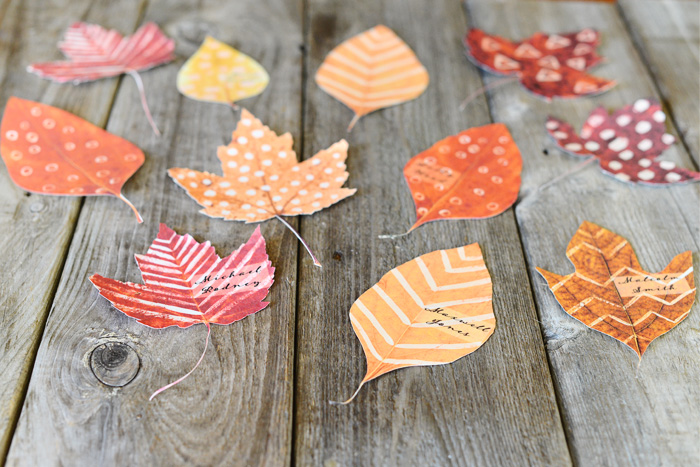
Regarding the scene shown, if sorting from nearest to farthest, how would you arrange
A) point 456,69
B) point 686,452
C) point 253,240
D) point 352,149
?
1. point 686,452
2. point 253,240
3. point 352,149
4. point 456,69

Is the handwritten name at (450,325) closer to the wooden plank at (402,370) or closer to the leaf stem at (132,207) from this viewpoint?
the wooden plank at (402,370)

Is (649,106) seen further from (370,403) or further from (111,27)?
(111,27)

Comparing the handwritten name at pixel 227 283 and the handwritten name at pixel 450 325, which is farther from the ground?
the handwritten name at pixel 227 283

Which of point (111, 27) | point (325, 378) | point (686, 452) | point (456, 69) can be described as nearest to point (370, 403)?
point (325, 378)

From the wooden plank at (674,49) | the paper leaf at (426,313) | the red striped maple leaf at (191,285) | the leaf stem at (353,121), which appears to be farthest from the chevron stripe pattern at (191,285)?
the wooden plank at (674,49)

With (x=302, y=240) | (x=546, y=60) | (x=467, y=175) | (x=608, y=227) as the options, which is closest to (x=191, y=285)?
(x=302, y=240)

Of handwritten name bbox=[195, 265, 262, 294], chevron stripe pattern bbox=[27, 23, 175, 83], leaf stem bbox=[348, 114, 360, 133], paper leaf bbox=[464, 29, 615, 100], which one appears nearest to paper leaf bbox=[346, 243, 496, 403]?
handwritten name bbox=[195, 265, 262, 294]

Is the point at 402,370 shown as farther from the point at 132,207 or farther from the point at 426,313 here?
the point at 132,207
